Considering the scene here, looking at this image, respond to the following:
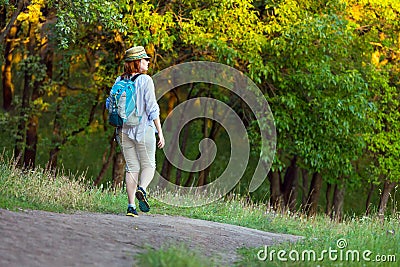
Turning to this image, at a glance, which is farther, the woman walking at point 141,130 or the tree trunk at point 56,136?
the tree trunk at point 56,136

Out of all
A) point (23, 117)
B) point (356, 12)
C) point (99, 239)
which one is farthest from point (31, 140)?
point (99, 239)

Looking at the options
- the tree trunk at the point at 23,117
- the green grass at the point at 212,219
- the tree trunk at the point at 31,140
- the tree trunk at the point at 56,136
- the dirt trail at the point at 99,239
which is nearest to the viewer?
the dirt trail at the point at 99,239

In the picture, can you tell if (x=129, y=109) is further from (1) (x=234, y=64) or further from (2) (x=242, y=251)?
(1) (x=234, y=64)

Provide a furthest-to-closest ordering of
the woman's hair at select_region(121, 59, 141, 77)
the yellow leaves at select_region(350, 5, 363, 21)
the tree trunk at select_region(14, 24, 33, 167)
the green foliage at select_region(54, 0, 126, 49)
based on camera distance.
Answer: the tree trunk at select_region(14, 24, 33, 167), the yellow leaves at select_region(350, 5, 363, 21), the green foliage at select_region(54, 0, 126, 49), the woman's hair at select_region(121, 59, 141, 77)

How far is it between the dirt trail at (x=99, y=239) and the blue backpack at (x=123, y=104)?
1186 millimetres

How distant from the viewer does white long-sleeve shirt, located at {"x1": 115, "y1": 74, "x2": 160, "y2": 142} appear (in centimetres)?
884

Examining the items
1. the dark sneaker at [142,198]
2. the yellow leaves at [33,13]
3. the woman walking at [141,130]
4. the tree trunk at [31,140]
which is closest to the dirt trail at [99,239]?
the dark sneaker at [142,198]

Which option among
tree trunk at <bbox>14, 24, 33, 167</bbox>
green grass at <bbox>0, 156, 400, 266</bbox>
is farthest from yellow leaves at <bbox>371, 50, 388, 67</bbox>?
tree trunk at <bbox>14, 24, 33, 167</bbox>

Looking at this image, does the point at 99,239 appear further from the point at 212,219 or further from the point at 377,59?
the point at 377,59

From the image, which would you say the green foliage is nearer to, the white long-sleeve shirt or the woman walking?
the woman walking

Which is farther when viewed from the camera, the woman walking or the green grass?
the woman walking

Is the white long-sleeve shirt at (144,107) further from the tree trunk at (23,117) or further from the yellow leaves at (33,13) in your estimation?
the tree trunk at (23,117)

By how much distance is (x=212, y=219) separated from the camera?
11.1 m

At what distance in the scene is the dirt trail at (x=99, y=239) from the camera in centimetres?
576
